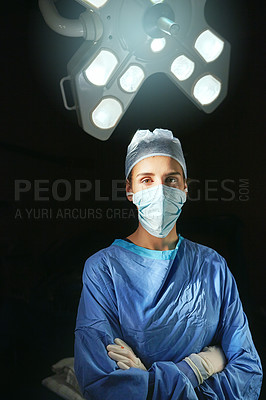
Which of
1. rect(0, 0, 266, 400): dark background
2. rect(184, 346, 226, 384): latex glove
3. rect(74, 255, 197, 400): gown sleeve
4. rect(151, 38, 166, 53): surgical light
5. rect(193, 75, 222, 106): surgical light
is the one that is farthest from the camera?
rect(193, 75, 222, 106): surgical light

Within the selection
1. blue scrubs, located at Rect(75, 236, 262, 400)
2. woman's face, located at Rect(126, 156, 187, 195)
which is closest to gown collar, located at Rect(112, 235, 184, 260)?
blue scrubs, located at Rect(75, 236, 262, 400)

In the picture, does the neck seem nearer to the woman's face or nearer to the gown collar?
the gown collar

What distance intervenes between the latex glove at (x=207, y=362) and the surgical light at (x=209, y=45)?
4.70ft

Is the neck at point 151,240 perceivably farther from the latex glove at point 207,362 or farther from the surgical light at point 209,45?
the surgical light at point 209,45

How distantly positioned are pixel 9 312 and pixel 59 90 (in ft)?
3.48

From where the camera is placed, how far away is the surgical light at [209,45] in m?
2.01

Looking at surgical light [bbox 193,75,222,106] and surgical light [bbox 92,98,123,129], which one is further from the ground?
surgical light [bbox 193,75,222,106]

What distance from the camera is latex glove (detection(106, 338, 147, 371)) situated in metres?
1.58

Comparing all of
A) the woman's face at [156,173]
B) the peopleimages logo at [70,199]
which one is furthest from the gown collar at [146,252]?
the woman's face at [156,173]

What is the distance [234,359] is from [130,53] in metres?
1.49

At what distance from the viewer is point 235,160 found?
7.14 feet

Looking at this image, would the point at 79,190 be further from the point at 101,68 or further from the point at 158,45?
the point at 158,45

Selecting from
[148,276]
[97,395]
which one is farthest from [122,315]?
[97,395]

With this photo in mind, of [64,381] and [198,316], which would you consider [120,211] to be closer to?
[198,316]
